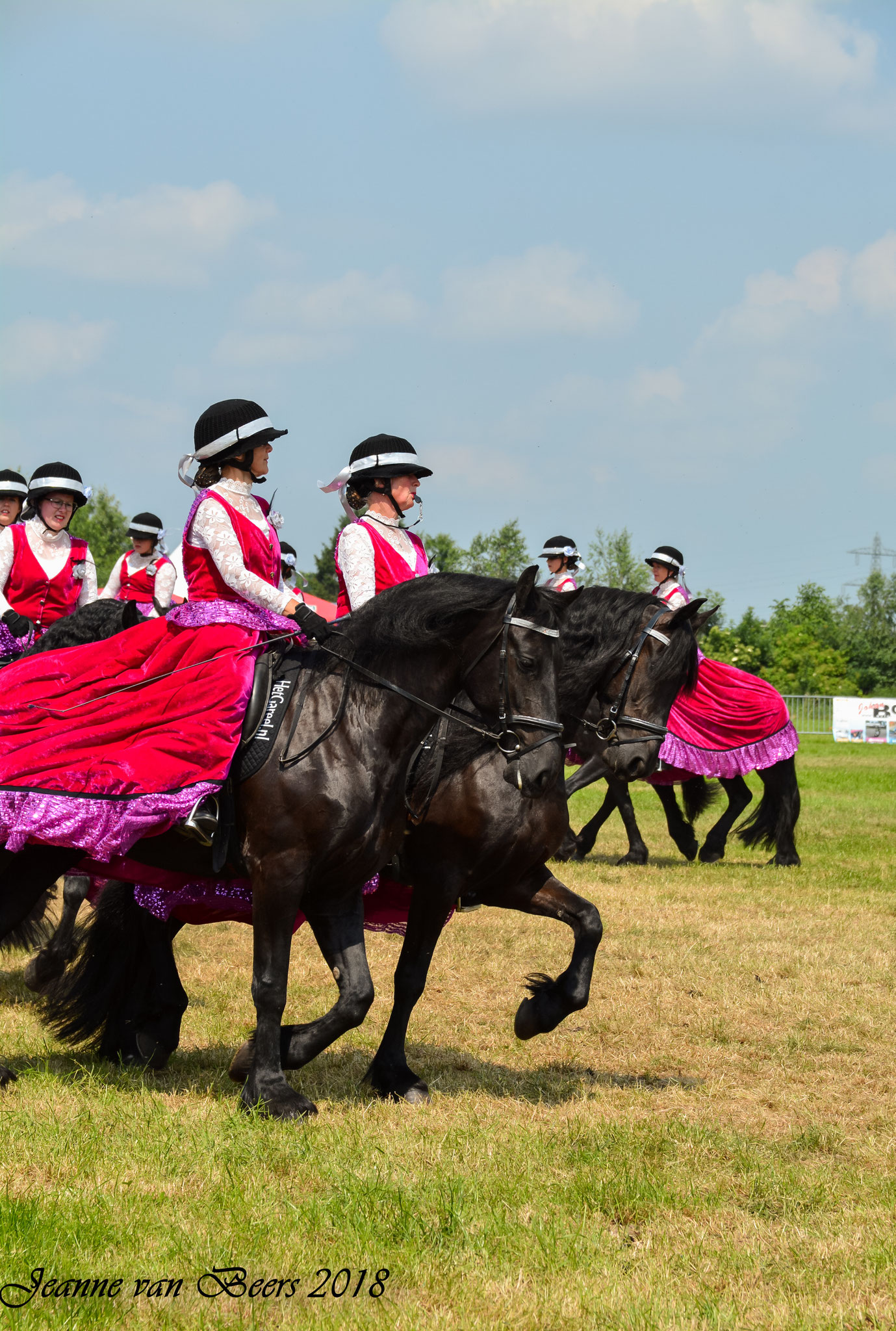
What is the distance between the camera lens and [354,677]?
5.45 meters

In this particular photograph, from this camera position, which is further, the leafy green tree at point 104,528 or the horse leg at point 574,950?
the leafy green tree at point 104,528

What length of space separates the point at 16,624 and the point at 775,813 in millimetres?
8488

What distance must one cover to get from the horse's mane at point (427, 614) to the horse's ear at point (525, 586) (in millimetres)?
106

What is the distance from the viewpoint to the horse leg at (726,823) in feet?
45.2

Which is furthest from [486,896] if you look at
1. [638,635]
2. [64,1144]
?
[64,1144]

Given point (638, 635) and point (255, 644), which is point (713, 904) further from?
point (255, 644)

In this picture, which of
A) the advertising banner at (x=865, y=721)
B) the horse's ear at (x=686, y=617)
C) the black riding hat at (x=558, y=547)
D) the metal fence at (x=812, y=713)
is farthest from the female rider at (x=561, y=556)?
the metal fence at (x=812, y=713)

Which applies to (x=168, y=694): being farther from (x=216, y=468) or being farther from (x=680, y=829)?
(x=680, y=829)

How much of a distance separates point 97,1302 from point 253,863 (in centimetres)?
200

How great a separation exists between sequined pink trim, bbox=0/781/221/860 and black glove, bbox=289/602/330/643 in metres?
0.71

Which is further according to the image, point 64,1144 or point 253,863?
point 253,863

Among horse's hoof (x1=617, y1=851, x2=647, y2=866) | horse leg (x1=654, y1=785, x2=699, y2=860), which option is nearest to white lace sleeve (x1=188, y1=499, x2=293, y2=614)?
horse's hoof (x1=617, y1=851, x2=647, y2=866)

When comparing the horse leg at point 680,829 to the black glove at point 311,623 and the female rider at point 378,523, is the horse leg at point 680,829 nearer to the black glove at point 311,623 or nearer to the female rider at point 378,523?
the female rider at point 378,523

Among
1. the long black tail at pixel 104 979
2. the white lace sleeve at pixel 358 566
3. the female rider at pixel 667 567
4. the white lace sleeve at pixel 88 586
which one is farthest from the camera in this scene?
the female rider at pixel 667 567
